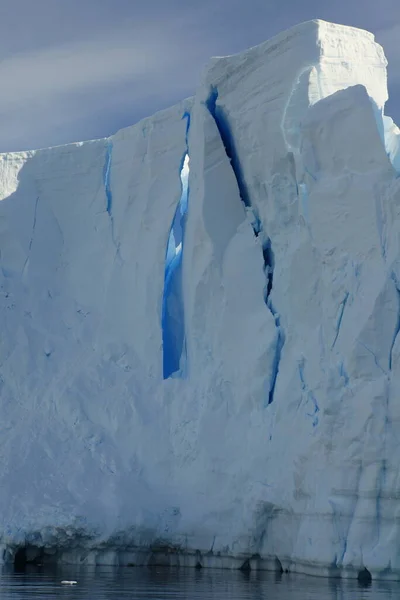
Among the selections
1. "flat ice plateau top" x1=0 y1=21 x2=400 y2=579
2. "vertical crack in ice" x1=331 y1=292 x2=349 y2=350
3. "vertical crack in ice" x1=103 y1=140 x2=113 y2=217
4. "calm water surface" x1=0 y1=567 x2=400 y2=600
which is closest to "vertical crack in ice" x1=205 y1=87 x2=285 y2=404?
"flat ice plateau top" x1=0 y1=21 x2=400 y2=579

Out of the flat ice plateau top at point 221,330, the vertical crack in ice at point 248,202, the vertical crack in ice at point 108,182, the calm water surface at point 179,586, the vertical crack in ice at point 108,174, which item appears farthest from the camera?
the vertical crack in ice at point 108,174

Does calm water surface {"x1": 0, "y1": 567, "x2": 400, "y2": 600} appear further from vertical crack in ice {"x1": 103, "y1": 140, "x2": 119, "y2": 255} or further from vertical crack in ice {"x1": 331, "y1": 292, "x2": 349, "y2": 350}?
vertical crack in ice {"x1": 103, "y1": 140, "x2": 119, "y2": 255}

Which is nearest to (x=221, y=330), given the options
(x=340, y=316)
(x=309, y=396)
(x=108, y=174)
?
(x=309, y=396)

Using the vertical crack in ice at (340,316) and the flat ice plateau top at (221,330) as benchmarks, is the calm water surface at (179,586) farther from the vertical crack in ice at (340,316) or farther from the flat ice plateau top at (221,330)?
the vertical crack in ice at (340,316)

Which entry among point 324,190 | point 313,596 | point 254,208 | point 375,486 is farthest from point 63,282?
point 313,596

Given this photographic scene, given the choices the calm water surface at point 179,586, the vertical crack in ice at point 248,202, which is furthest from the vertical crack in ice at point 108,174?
the calm water surface at point 179,586

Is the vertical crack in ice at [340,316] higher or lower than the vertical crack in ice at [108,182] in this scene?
lower
